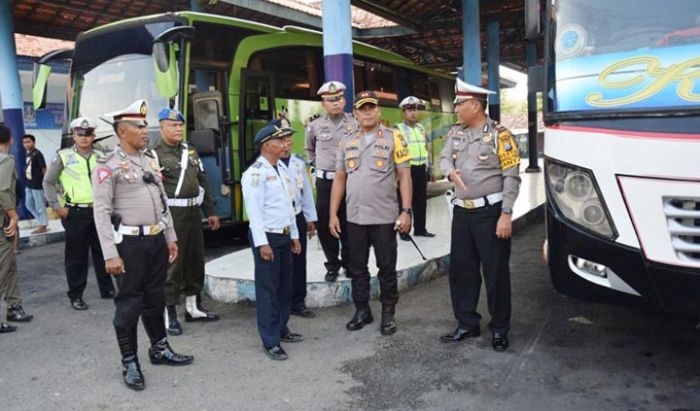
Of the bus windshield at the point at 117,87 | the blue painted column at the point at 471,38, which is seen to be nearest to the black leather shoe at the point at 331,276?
the bus windshield at the point at 117,87

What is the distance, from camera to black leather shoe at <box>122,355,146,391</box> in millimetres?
3416

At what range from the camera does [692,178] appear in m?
2.61

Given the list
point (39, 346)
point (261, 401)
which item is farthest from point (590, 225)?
point (39, 346)

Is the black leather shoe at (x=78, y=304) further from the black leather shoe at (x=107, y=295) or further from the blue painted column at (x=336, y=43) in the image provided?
the blue painted column at (x=336, y=43)

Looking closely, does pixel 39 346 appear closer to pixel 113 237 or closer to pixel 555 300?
pixel 113 237

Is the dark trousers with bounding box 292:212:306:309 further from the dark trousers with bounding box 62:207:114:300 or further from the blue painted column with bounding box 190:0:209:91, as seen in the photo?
the blue painted column with bounding box 190:0:209:91

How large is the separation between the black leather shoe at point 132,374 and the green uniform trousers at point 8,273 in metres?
2.04

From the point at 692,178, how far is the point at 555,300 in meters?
2.46

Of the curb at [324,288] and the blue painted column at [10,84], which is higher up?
the blue painted column at [10,84]

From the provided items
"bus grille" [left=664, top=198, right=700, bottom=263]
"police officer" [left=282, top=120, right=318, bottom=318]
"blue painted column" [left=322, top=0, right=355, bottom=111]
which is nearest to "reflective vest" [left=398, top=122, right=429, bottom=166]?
"blue painted column" [left=322, top=0, right=355, bottom=111]

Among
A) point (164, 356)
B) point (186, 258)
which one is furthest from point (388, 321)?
point (186, 258)

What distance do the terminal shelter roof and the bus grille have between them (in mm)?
9847

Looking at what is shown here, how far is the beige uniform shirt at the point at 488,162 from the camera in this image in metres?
3.69

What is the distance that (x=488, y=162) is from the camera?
375cm
